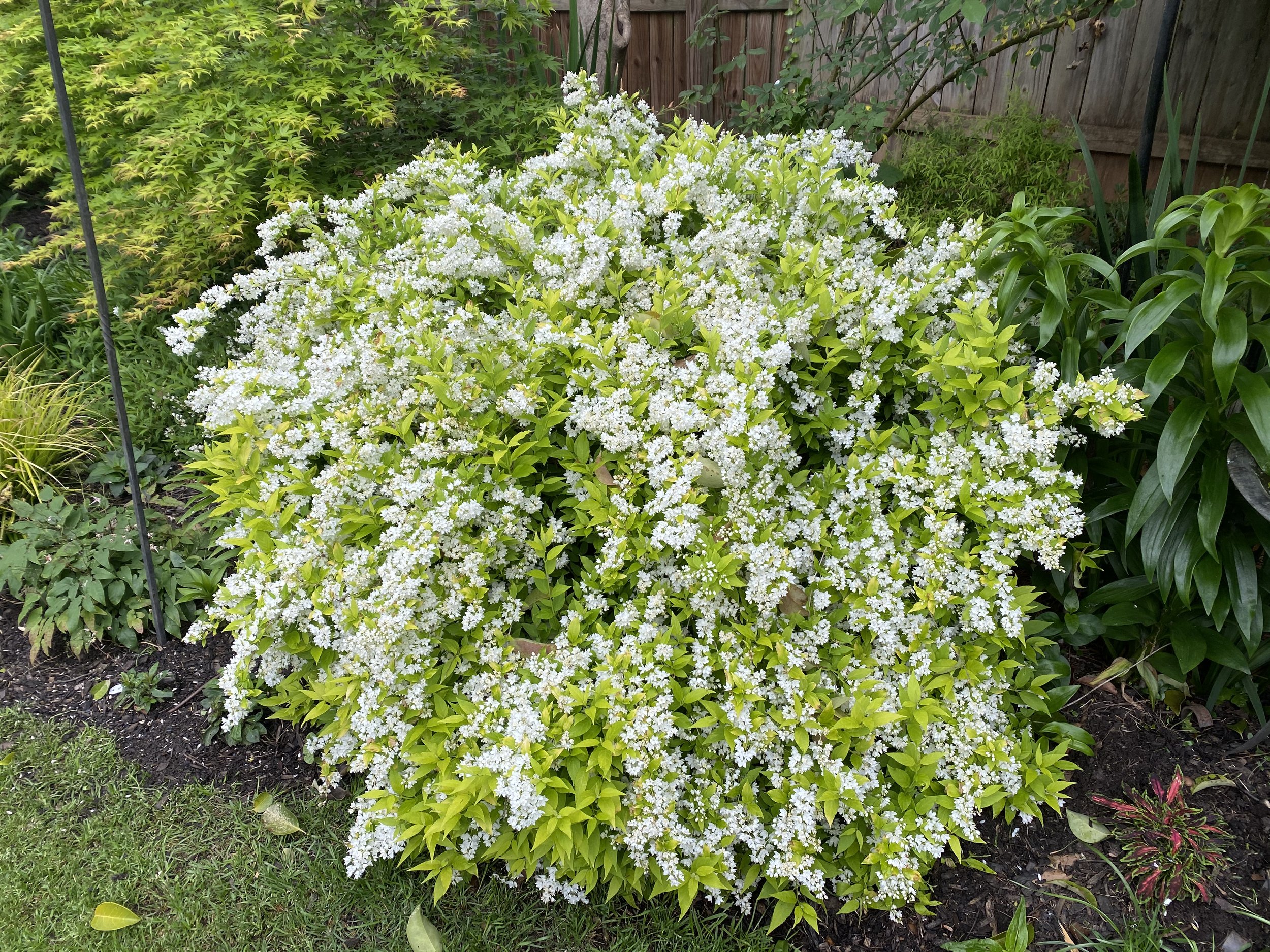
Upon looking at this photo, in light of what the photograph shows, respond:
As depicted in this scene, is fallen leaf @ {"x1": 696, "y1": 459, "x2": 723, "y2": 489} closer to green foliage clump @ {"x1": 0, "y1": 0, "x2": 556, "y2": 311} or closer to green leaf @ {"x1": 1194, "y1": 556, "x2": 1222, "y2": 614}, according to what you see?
green leaf @ {"x1": 1194, "y1": 556, "x2": 1222, "y2": 614}

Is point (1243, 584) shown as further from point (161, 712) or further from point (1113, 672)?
point (161, 712)

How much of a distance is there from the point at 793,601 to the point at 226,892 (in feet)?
6.41

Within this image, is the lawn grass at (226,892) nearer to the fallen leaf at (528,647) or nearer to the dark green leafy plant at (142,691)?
the dark green leafy plant at (142,691)

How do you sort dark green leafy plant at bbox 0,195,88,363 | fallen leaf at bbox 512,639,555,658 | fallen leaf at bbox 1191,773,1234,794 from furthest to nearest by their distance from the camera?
dark green leafy plant at bbox 0,195,88,363 → fallen leaf at bbox 1191,773,1234,794 → fallen leaf at bbox 512,639,555,658

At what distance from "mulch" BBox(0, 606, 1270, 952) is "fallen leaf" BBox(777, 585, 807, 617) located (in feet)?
2.85

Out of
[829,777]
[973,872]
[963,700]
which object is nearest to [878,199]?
[963,700]

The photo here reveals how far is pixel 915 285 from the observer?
2584 millimetres

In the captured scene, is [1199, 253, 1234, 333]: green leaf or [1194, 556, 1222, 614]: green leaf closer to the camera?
[1199, 253, 1234, 333]: green leaf

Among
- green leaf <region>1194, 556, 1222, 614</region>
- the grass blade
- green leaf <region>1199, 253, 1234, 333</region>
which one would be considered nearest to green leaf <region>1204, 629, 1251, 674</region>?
green leaf <region>1194, 556, 1222, 614</region>

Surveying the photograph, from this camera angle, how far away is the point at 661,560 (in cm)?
229

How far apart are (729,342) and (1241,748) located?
6.74 feet

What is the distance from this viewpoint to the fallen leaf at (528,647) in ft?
7.49

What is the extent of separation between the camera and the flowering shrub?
2.09 m

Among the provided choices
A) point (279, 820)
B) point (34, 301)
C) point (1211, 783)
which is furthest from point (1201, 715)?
point (34, 301)
